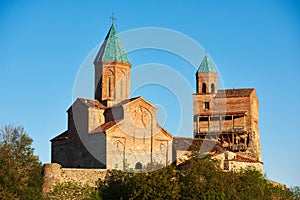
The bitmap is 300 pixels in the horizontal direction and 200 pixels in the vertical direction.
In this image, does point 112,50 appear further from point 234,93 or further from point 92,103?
point 234,93

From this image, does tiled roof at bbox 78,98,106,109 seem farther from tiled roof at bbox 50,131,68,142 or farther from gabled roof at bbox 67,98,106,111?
tiled roof at bbox 50,131,68,142

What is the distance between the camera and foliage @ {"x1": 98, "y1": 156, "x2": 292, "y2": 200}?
126 ft

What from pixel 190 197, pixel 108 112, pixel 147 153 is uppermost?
pixel 108 112

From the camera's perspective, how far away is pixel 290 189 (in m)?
52.1

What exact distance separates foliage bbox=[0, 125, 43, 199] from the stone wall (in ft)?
1.46

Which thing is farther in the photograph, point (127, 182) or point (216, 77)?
point (216, 77)

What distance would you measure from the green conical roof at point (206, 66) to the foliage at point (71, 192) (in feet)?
70.8

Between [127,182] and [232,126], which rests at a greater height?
[232,126]

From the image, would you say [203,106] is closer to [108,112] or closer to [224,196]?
[108,112]

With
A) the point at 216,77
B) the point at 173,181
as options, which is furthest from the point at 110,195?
the point at 216,77

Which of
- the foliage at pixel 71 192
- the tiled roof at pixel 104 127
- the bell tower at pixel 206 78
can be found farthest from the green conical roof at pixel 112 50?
the foliage at pixel 71 192

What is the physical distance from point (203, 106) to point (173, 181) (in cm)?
2058

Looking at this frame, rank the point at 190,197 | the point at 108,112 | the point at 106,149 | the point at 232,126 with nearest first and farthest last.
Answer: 1. the point at 190,197
2. the point at 106,149
3. the point at 108,112
4. the point at 232,126

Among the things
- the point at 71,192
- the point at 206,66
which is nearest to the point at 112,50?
the point at 206,66
